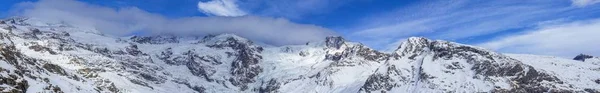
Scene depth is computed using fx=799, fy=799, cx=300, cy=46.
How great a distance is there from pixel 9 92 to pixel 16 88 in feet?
22.8

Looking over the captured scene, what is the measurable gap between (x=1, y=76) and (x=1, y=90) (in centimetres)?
1145

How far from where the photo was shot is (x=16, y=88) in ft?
648

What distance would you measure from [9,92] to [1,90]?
10.8 feet

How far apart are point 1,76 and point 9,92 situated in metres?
9.30

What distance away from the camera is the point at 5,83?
196000mm

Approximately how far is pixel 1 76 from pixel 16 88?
16.0 feet

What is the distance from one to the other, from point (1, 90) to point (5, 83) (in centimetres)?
887

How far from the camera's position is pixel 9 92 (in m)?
191

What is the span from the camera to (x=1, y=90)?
18750cm
